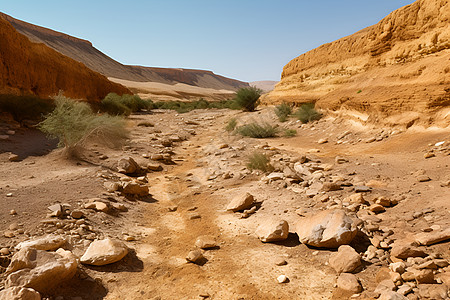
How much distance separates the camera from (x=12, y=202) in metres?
4.38

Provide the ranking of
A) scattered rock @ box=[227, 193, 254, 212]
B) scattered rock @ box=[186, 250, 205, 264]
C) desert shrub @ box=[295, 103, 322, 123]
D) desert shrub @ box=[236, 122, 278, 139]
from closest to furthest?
scattered rock @ box=[186, 250, 205, 264], scattered rock @ box=[227, 193, 254, 212], desert shrub @ box=[236, 122, 278, 139], desert shrub @ box=[295, 103, 322, 123]

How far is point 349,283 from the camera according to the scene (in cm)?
261

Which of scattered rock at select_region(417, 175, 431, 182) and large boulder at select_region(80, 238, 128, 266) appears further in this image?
scattered rock at select_region(417, 175, 431, 182)

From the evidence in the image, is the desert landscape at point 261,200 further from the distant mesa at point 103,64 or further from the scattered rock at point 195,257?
the distant mesa at point 103,64

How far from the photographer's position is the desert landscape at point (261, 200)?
2.78m

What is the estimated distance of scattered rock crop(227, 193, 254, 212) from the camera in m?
4.89

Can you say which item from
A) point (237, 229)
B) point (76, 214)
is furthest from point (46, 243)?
point (237, 229)

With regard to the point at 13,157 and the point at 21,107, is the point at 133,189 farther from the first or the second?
the point at 21,107

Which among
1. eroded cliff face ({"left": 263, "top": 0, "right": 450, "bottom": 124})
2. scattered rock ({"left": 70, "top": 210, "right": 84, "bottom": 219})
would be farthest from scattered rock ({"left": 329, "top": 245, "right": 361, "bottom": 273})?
eroded cliff face ({"left": 263, "top": 0, "right": 450, "bottom": 124})

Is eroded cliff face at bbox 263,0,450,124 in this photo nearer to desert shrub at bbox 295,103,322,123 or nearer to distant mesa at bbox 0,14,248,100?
desert shrub at bbox 295,103,322,123

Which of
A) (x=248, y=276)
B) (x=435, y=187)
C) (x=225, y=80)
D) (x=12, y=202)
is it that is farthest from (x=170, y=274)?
(x=225, y=80)

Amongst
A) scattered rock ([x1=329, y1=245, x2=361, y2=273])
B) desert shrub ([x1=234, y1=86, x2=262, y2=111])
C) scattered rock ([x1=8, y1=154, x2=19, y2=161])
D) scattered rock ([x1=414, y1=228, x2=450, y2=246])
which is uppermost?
desert shrub ([x1=234, y1=86, x2=262, y2=111])

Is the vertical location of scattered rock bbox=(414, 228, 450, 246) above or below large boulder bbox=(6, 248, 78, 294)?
above

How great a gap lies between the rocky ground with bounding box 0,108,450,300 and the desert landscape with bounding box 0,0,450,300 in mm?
18
